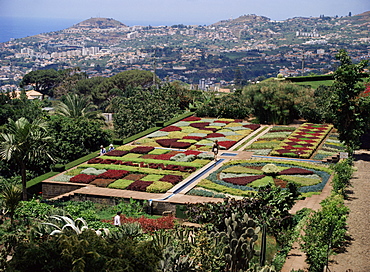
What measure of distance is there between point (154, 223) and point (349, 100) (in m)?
13.5

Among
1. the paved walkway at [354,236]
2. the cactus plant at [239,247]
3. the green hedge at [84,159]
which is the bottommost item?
the green hedge at [84,159]

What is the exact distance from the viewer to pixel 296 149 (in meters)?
29.1

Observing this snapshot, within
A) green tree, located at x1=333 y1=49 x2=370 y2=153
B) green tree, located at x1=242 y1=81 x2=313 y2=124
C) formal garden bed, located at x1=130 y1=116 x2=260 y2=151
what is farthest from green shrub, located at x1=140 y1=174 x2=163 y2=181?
green tree, located at x1=242 y1=81 x2=313 y2=124

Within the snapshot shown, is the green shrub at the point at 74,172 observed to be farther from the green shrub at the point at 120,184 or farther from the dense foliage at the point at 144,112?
the dense foliage at the point at 144,112

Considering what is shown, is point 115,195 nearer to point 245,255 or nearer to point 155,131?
point 245,255

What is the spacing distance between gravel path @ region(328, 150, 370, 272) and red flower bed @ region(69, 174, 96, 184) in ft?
39.9

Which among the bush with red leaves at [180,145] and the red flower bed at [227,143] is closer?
the red flower bed at [227,143]

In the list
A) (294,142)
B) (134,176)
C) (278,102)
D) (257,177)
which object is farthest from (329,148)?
(134,176)

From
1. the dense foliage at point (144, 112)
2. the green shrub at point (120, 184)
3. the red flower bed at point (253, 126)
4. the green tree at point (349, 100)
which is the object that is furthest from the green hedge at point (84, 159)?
the green tree at point (349, 100)

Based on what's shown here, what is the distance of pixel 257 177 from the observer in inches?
945

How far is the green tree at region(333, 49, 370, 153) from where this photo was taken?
25812 millimetres

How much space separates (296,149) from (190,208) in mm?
12372

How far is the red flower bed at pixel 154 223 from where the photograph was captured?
17.6 meters

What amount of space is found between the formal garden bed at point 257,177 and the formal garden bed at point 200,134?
4995mm
